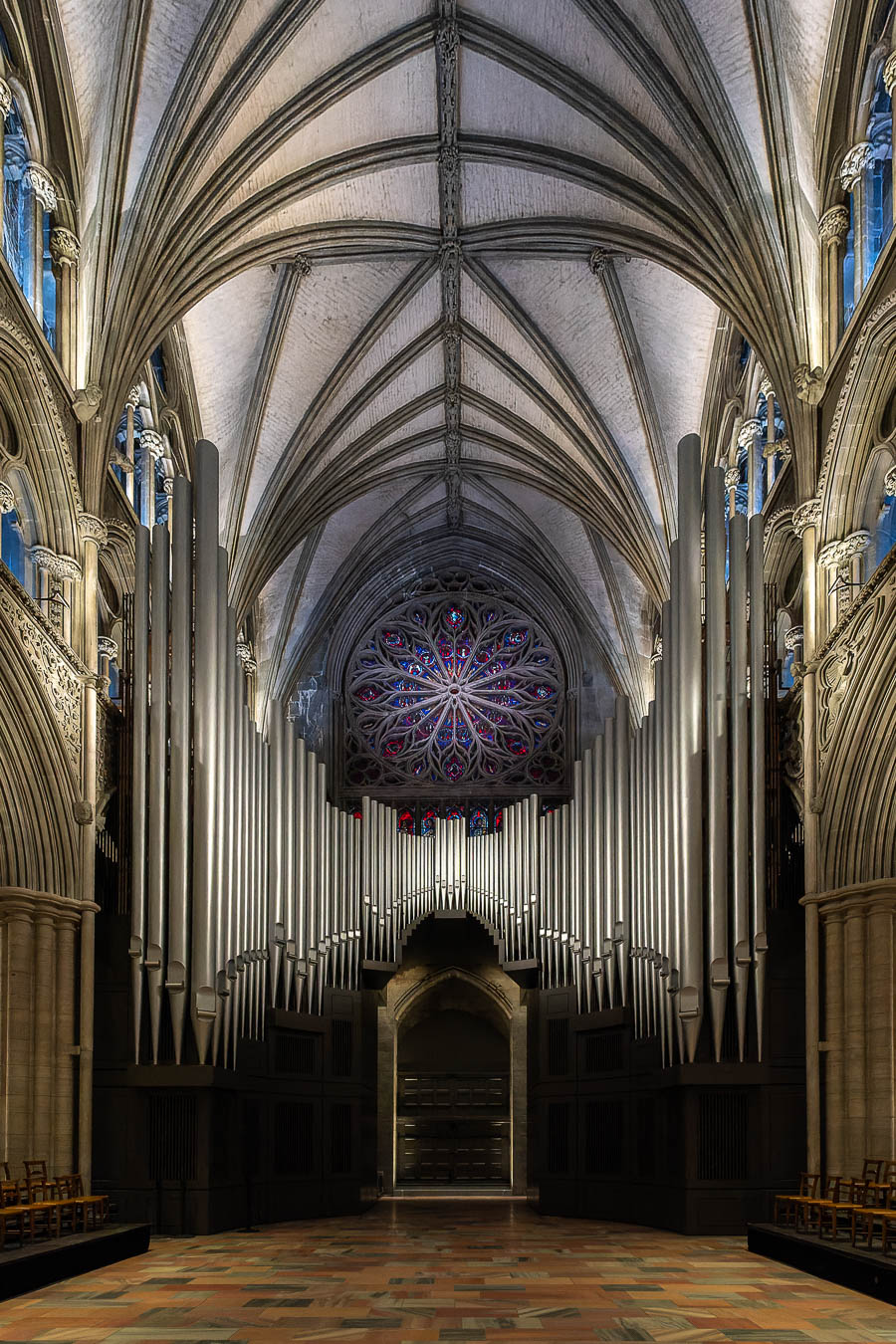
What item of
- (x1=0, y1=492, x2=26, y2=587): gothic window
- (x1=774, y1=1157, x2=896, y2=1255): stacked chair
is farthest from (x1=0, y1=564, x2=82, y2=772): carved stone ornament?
(x1=774, y1=1157, x2=896, y2=1255): stacked chair

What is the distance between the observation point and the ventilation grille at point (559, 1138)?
2466 centimetres

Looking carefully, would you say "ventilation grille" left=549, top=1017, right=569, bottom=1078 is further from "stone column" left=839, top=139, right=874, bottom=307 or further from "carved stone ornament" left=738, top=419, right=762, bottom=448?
"stone column" left=839, top=139, right=874, bottom=307

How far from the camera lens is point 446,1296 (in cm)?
1241

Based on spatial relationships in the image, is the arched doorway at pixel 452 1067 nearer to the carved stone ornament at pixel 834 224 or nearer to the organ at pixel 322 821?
the organ at pixel 322 821

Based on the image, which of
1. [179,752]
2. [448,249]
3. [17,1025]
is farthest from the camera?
[448,249]

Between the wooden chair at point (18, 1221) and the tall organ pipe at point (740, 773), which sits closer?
the wooden chair at point (18, 1221)

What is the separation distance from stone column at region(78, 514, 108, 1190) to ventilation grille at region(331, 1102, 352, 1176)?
8.56 metres

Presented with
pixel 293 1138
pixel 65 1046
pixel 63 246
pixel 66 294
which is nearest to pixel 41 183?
pixel 63 246

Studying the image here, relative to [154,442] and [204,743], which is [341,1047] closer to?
[204,743]

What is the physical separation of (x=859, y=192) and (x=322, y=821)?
12.8 metres

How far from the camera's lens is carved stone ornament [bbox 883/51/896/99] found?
15.1m

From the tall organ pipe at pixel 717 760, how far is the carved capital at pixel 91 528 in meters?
7.42

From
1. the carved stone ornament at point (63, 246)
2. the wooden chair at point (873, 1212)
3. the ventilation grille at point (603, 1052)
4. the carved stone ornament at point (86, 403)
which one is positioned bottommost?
the wooden chair at point (873, 1212)

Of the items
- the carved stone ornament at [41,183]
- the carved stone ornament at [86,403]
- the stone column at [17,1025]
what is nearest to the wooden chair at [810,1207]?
the stone column at [17,1025]
